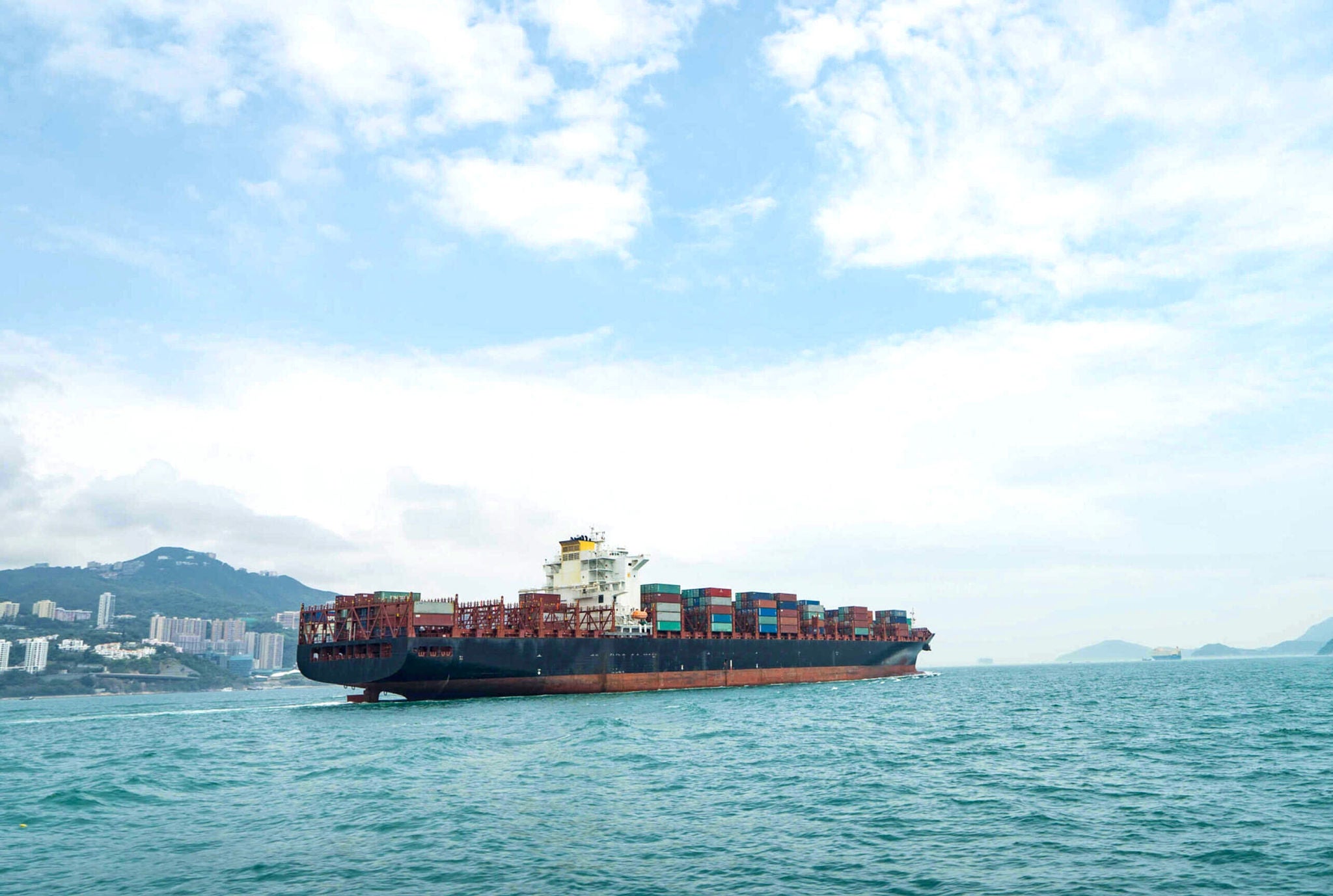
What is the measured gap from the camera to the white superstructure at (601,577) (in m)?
96.1

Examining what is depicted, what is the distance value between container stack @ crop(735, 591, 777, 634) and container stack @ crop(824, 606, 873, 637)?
15673 millimetres

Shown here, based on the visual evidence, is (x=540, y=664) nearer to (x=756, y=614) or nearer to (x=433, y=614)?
(x=433, y=614)

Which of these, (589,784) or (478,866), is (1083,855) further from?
(589,784)

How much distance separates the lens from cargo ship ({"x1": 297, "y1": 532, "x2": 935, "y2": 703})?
75938mm

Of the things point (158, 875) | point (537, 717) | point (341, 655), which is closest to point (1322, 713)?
point (537, 717)

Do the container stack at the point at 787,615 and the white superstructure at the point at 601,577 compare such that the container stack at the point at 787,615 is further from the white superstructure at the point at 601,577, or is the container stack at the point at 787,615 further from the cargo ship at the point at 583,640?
the white superstructure at the point at 601,577

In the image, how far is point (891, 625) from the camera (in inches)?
5032

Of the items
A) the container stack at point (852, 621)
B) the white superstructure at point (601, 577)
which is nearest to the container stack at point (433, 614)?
the white superstructure at point (601, 577)

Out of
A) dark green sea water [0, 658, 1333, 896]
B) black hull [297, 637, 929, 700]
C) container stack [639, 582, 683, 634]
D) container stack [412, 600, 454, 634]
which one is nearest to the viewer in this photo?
dark green sea water [0, 658, 1333, 896]

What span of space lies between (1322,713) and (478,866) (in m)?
63.6

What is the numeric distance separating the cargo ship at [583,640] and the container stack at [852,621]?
32 cm

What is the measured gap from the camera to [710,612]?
324ft

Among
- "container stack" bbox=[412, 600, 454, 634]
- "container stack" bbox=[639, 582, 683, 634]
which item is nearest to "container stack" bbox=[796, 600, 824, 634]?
"container stack" bbox=[639, 582, 683, 634]

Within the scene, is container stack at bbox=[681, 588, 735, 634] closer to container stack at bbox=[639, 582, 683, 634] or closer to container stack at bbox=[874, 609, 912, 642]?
container stack at bbox=[639, 582, 683, 634]
